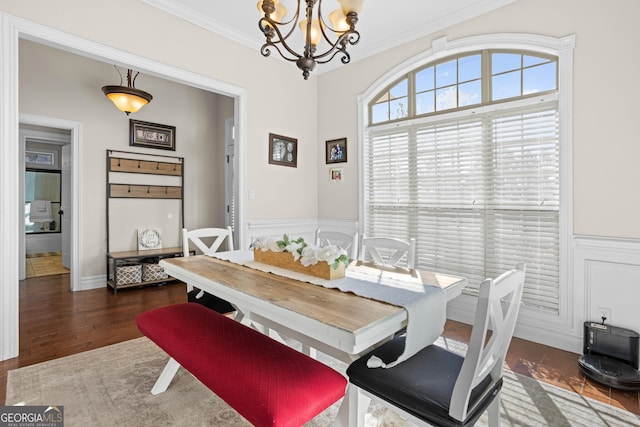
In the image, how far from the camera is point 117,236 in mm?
4453

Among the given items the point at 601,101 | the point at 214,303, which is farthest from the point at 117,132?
the point at 601,101

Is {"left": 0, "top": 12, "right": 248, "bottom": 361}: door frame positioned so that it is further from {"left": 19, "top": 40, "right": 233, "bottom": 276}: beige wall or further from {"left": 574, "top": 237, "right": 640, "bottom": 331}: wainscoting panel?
{"left": 574, "top": 237, "right": 640, "bottom": 331}: wainscoting panel

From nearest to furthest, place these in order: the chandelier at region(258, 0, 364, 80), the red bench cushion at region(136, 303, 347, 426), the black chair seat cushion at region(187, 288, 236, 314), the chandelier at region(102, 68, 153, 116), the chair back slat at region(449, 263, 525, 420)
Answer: the chair back slat at region(449, 263, 525, 420) < the red bench cushion at region(136, 303, 347, 426) < the chandelier at region(258, 0, 364, 80) < the black chair seat cushion at region(187, 288, 236, 314) < the chandelier at region(102, 68, 153, 116)

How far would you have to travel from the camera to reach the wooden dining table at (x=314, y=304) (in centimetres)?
108

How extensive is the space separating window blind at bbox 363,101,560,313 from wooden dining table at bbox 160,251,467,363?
151 cm

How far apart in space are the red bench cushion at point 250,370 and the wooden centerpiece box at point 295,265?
1.32 ft

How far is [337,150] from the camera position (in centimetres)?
417

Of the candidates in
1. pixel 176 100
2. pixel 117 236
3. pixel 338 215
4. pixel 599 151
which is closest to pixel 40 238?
pixel 117 236

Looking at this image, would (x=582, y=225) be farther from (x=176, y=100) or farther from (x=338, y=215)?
(x=176, y=100)

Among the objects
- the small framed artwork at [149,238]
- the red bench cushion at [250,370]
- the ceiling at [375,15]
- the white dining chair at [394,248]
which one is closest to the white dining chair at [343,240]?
the white dining chair at [394,248]

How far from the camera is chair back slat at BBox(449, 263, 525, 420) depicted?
1.00 meters

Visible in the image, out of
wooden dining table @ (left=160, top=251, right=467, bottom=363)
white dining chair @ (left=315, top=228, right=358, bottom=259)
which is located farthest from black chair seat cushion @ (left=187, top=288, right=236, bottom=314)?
white dining chair @ (left=315, top=228, right=358, bottom=259)

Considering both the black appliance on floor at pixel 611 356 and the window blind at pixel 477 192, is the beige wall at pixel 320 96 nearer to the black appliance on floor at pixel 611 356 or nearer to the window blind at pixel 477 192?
the window blind at pixel 477 192

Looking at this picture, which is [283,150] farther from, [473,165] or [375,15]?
[473,165]
